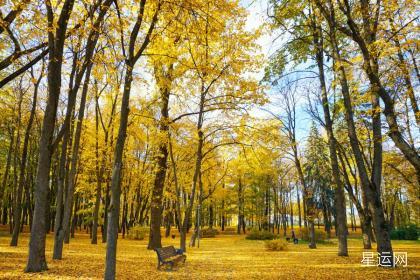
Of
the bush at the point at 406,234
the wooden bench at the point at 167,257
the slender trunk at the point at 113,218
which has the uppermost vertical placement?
the slender trunk at the point at 113,218

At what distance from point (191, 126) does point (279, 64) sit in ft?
29.6

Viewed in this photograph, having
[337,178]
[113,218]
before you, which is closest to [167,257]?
[113,218]

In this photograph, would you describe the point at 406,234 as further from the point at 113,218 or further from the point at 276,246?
the point at 113,218

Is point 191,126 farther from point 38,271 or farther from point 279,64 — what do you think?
point 38,271

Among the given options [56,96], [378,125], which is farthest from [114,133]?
[378,125]

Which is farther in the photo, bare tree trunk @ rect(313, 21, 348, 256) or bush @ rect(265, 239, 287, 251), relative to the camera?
bush @ rect(265, 239, 287, 251)

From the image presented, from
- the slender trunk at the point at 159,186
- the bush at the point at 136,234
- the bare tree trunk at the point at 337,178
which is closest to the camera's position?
the bare tree trunk at the point at 337,178

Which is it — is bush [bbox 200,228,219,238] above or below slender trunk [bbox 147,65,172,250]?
below

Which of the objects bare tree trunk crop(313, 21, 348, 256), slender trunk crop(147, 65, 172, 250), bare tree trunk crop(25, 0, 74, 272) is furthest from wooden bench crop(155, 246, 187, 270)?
bare tree trunk crop(313, 21, 348, 256)

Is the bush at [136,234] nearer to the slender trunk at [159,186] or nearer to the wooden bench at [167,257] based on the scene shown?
the slender trunk at [159,186]

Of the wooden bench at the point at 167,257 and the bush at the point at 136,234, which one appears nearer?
the wooden bench at the point at 167,257

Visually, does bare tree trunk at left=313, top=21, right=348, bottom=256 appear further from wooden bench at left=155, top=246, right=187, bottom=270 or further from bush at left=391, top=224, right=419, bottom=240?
bush at left=391, top=224, right=419, bottom=240

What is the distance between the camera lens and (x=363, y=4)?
316 inches

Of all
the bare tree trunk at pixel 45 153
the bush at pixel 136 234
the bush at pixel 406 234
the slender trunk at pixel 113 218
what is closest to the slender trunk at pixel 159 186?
the bare tree trunk at pixel 45 153
